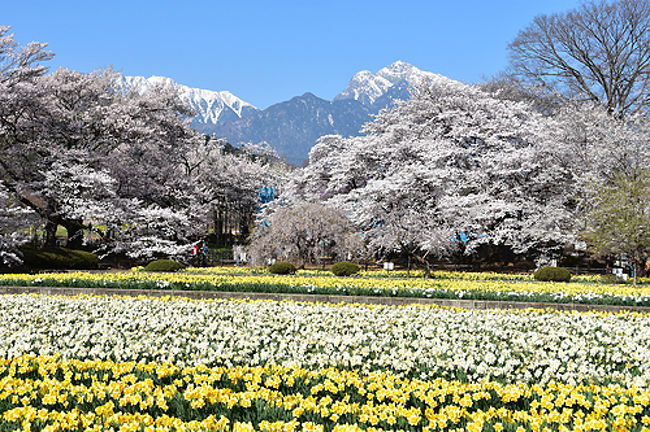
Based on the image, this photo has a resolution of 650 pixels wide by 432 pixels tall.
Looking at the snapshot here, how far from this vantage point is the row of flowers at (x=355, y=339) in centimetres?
575

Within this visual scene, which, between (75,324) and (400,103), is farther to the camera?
(400,103)

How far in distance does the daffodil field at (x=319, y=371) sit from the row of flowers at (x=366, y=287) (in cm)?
334

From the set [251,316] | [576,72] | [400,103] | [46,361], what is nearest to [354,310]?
[251,316]

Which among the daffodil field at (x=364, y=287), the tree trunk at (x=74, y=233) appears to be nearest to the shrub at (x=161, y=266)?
the daffodil field at (x=364, y=287)

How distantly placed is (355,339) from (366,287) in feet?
22.5

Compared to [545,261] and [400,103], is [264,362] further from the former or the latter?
[400,103]

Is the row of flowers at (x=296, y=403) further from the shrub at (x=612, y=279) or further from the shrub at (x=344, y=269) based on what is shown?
the shrub at (x=612, y=279)

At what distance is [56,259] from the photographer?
74.3ft

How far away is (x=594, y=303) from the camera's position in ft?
40.9

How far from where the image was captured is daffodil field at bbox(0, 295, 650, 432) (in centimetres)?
407

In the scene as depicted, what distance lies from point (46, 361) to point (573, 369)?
20.1 feet

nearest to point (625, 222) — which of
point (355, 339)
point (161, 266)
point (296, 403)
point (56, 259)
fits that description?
point (355, 339)

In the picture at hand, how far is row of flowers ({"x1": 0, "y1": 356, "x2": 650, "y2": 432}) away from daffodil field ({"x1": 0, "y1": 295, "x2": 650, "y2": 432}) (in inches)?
0.6

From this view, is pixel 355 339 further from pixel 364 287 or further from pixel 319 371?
pixel 364 287
